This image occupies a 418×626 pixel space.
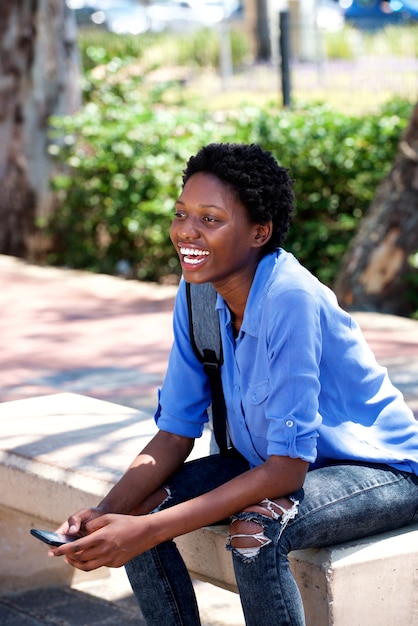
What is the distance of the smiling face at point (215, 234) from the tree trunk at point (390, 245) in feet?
15.2

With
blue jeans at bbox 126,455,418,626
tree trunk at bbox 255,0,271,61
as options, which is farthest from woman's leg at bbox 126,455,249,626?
tree trunk at bbox 255,0,271,61

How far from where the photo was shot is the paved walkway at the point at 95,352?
12.7 feet

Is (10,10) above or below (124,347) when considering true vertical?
above

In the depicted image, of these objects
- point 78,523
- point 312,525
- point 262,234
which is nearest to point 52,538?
point 78,523

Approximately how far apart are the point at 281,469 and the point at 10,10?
8.26 metres

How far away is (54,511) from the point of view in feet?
10.6

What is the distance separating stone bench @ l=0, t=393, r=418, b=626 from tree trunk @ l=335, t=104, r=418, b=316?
3536 mm

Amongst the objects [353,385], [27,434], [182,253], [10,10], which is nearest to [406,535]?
[353,385]

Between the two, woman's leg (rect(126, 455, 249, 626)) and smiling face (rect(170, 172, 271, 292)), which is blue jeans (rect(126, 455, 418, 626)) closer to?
woman's leg (rect(126, 455, 249, 626))

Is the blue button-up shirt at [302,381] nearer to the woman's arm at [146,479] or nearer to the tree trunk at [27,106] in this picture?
the woman's arm at [146,479]

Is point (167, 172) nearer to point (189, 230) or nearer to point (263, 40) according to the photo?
point (189, 230)

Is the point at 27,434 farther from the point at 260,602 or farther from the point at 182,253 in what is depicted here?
the point at 260,602

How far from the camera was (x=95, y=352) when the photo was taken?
6.71m

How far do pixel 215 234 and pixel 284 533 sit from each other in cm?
72
